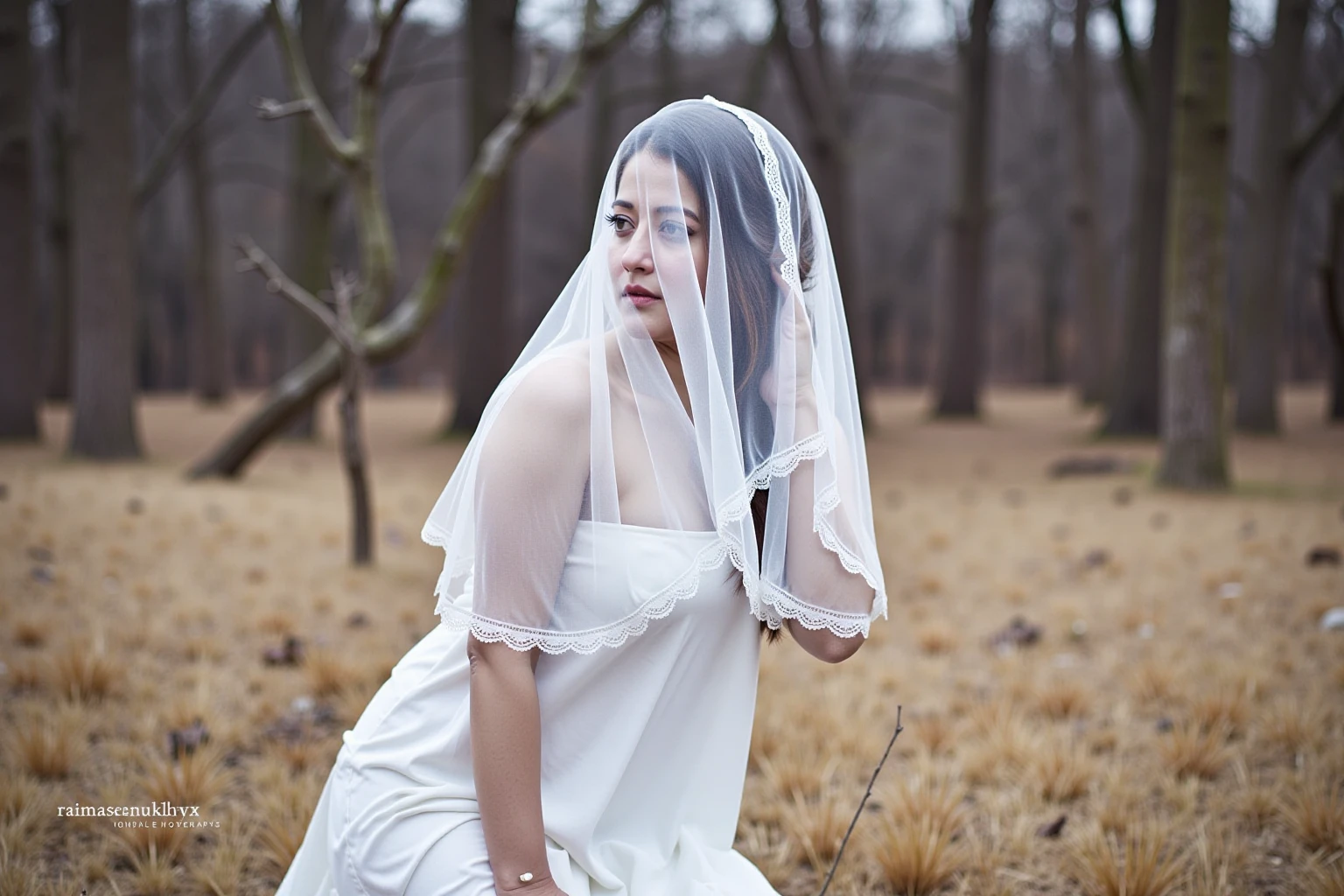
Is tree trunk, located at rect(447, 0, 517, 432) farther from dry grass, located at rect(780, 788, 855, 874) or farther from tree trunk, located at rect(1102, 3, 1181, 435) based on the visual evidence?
dry grass, located at rect(780, 788, 855, 874)

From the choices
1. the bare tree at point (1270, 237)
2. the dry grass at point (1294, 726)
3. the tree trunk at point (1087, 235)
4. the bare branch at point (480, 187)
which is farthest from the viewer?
the tree trunk at point (1087, 235)

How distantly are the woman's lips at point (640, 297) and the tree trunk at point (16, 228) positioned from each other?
11.8 m

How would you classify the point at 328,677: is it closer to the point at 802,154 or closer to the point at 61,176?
the point at 61,176

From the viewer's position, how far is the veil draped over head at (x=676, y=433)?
1595mm

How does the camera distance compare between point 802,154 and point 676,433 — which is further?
point 802,154

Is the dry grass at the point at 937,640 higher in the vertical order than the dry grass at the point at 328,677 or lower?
lower

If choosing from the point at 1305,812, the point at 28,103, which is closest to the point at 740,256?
the point at 1305,812

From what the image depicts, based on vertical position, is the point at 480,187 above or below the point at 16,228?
below

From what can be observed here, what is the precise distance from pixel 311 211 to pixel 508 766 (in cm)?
1297

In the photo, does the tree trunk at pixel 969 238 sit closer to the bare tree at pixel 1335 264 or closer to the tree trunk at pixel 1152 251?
the tree trunk at pixel 1152 251

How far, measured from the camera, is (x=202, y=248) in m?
18.0

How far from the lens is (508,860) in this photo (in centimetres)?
155

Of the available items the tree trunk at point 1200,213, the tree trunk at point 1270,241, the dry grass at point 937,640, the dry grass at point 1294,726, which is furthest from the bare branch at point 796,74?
the dry grass at point 1294,726

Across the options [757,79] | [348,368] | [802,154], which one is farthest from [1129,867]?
[802,154]
